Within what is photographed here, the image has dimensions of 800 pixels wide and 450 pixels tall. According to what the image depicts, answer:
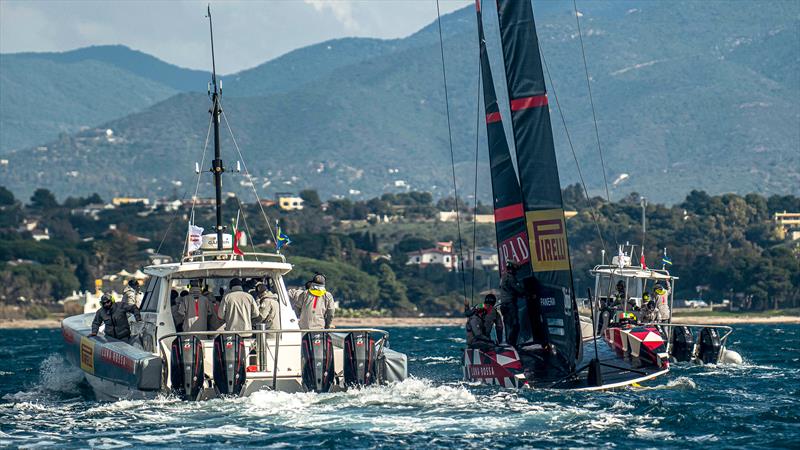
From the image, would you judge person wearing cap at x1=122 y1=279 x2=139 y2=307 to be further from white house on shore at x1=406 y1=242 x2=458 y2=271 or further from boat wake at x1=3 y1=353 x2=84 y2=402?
white house on shore at x1=406 y1=242 x2=458 y2=271

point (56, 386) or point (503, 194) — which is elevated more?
point (503, 194)

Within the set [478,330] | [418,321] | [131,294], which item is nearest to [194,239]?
[131,294]

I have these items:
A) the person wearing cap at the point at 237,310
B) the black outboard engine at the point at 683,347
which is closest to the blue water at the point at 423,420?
the person wearing cap at the point at 237,310

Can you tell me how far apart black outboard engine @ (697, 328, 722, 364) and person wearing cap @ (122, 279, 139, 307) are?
17352 millimetres

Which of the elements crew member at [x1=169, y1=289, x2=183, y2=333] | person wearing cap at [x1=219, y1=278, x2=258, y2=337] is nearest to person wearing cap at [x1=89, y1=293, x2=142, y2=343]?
crew member at [x1=169, y1=289, x2=183, y2=333]

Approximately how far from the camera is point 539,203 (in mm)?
32031

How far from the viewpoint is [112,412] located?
27.1 meters

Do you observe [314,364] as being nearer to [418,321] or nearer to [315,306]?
[315,306]

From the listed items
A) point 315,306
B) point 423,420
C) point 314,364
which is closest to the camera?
point 423,420

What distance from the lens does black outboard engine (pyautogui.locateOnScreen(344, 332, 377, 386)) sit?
2883 centimetres

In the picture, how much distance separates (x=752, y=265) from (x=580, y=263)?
822 inches

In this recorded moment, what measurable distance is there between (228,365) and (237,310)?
1537 millimetres

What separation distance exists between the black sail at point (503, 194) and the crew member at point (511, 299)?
15.1 inches

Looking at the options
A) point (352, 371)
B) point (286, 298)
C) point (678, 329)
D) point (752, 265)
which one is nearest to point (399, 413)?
point (352, 371)
